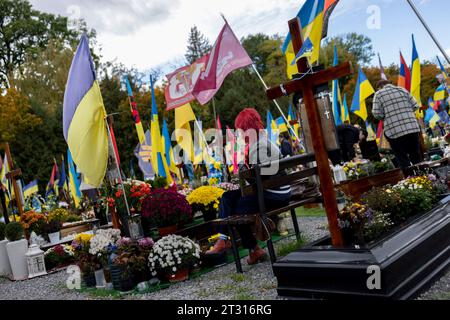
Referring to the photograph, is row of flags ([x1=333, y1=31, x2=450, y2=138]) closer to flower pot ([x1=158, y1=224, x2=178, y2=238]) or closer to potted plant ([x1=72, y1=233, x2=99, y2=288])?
flower pot ([x1=158, y1=224, x2=178, y2=238])

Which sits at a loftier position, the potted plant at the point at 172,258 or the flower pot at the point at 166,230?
the flower pot at the point at 166,230

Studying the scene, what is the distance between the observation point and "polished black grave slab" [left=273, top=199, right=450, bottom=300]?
3.41 meters

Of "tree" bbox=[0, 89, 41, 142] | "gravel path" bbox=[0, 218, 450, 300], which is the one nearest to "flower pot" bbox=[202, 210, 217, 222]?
"gravel path" bbox=[0, 218, 450, 300]

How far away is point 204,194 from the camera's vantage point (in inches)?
300

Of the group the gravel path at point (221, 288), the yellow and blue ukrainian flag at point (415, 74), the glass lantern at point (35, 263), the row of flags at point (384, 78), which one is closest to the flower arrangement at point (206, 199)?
the gravel path at point (221, 288)

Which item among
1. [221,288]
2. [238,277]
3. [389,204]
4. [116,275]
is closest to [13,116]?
[116,275]

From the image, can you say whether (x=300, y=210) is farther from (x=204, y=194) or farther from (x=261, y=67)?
(x=261, y=67)

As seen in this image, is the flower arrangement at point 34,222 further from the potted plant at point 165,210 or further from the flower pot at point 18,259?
the potted plant at point 165,210

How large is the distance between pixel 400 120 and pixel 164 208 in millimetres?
3791

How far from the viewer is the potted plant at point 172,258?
18.5 ft

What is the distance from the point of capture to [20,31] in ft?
121

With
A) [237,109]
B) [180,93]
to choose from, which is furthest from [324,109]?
[237,109]

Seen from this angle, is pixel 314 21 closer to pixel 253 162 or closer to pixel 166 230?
pixel 253 162

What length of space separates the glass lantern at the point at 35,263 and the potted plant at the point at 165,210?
3.04 m
